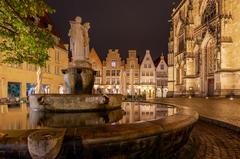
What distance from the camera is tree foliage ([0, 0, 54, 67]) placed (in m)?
5.84

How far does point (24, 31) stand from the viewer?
6.05 meters

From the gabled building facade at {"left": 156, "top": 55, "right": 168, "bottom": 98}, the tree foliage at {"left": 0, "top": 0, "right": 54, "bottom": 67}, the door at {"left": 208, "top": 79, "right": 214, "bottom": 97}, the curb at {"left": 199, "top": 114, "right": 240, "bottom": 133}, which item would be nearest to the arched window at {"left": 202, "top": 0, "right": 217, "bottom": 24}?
the door at {"left": 208, "top": 79, "right": 214, "bottom": 97}

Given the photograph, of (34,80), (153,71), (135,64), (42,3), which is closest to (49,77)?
(34,80)

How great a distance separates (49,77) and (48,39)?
3294 cm

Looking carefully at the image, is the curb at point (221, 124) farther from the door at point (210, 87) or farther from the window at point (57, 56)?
→ the window at point (57, 56)

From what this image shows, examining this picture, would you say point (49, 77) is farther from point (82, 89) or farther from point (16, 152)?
point (16, 152)

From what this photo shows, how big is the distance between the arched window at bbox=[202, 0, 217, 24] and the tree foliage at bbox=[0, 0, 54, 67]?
34.3m

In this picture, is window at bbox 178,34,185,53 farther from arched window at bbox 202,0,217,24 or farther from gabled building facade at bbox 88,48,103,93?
gabled building facade at bbox 88,48,103,93

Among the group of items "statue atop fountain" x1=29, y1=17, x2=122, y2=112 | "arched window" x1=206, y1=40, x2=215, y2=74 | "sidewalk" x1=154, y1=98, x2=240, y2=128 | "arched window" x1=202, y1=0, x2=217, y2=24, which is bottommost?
"sidewalk" x1=154, y1=98, x2=240, y2=128

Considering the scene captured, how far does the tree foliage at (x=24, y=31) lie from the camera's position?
19.2 feet

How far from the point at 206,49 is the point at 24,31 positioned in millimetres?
36045

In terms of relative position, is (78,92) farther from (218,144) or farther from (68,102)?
(218,144)

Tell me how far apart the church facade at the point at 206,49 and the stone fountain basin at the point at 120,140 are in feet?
95.5

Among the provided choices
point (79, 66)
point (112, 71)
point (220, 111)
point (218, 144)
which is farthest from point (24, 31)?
point (112, 71)
